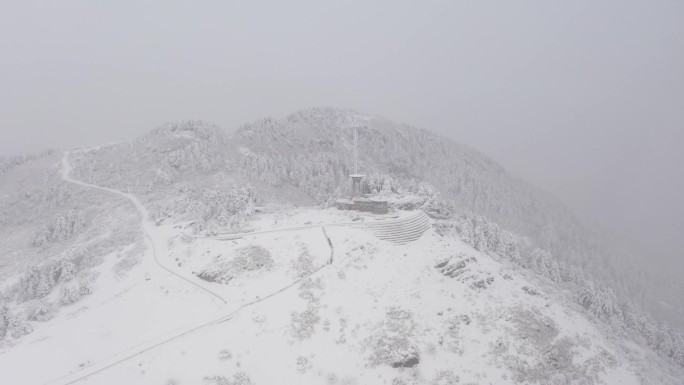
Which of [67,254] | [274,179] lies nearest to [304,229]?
[67,254]

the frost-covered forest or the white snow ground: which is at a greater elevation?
the white snow ground

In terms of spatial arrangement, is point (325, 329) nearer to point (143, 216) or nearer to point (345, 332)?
point (345, 332)

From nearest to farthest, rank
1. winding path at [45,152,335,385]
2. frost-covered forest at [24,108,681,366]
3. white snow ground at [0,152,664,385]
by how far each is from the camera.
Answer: winding path at [45,152,335,385] → white snow ground at [0,152,664,385] → frost-covered forest at [24,108,681,366]

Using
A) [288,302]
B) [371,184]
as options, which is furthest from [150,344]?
[371,184]

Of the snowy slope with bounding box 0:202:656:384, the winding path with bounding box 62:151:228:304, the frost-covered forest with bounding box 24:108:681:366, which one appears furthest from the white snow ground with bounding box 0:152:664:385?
the frost-covered forest with bounding box 24:108:681:366

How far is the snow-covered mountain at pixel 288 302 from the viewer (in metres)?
26.4

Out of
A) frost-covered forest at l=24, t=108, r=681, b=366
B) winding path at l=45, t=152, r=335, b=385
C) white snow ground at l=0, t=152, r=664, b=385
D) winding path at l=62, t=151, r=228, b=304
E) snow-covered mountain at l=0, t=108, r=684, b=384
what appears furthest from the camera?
frost-covered forest at l=24, t=108, r=681, b=366

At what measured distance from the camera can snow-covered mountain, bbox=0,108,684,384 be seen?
26391 millimetres

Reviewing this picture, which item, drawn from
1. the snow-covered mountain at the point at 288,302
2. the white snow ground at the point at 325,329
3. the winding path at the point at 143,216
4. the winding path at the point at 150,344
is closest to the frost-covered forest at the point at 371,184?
the snow-covered mountain at the point at 288,302

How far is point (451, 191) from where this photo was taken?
137750 millimetres

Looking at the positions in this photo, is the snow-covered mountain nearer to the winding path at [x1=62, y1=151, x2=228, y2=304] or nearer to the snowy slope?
the snowy slope

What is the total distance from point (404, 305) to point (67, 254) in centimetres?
4044

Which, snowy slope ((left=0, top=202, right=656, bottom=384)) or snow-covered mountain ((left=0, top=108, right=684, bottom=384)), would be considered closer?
snowy slope ((left=0, top=202, right=656, bottom=384))

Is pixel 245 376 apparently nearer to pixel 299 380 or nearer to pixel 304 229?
pixel 299 380
